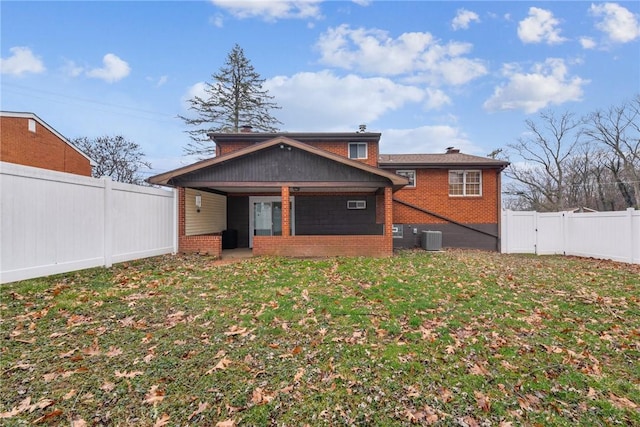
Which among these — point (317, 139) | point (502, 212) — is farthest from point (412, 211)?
point (317, 139)

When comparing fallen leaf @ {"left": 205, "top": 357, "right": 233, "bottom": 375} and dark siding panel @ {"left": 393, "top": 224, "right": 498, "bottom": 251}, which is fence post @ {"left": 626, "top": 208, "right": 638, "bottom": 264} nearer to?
dark siding panel @ {"left": 393, "top": 224, "right": 498, "bottom": 251}

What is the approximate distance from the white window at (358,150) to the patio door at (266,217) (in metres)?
4.02

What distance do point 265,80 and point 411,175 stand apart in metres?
18.2

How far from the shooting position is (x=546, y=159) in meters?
28.1

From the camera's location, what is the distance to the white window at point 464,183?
48.3 ft

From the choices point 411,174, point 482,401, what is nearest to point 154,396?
point 482,401

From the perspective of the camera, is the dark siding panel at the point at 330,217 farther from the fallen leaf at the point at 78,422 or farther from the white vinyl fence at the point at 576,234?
the fallen leaf at the point at 78,422

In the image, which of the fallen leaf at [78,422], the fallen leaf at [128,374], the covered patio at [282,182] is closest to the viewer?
the fallen leaf at [78,422]

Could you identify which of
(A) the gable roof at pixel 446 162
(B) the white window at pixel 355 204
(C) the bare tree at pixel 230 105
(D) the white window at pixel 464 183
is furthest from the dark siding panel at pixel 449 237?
(C) the bare tree at pixel 230 105

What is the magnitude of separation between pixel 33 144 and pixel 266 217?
13841 millimetres

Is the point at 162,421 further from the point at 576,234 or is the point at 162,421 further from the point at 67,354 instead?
the point at 576,234

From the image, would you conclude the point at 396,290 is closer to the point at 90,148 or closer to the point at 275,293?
the point at 275,293

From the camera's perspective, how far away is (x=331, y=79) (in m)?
18.7

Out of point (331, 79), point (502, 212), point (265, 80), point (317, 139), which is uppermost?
point (265, 80)
